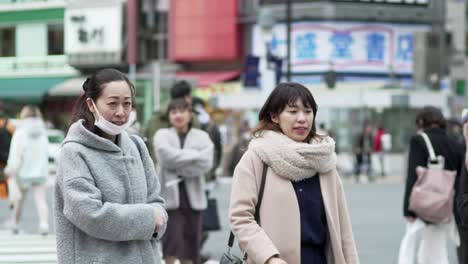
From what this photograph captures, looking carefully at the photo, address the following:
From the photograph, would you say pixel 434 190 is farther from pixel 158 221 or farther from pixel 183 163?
pixel 158 221

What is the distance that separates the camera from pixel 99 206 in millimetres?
4922

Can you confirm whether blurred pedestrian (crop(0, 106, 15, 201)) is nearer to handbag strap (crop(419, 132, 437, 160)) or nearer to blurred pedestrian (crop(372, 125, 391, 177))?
handbag strap (crop(419, 132, 437, 160))

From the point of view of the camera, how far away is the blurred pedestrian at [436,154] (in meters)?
9.90

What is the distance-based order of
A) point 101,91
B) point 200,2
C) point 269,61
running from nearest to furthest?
point 101,91, point 269,61, point 200,2

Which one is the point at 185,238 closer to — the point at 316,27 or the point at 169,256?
the point at 169,256

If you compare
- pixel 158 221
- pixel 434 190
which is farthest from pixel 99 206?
pixel 434 190

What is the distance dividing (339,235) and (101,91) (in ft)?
Result: 4.42

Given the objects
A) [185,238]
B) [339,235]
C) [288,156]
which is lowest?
[185,238]

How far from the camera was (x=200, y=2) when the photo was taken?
47.9m

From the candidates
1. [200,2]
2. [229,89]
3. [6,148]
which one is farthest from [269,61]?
[200,2]

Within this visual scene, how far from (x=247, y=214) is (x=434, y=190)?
16.1 ft

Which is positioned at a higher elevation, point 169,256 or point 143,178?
point 143,178

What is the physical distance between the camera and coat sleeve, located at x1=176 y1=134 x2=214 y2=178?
32.3 ft

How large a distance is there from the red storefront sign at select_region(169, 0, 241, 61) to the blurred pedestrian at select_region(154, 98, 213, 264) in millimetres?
37736
